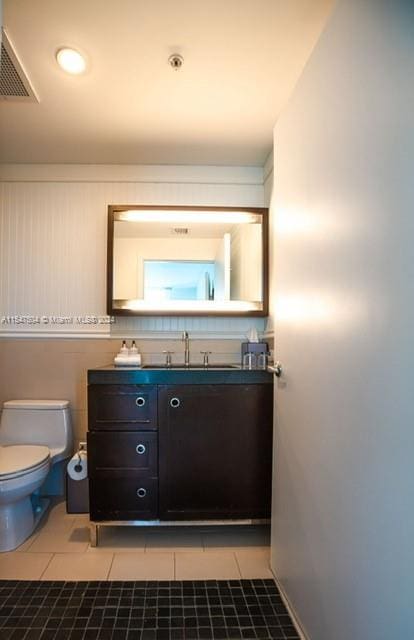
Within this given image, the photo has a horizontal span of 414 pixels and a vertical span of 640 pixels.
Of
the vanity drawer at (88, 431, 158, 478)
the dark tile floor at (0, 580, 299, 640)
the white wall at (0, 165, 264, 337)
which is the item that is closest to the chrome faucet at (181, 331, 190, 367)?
the white wall at (0, 165, 264, 337)

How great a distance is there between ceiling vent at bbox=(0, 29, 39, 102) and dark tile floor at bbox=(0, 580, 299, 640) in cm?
221

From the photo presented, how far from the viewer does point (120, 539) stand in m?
2.04

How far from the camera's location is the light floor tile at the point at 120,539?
1.95m

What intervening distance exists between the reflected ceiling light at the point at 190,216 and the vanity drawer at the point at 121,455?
4.54 feet

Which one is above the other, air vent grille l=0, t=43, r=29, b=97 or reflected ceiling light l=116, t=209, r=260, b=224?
air vent grille l=0, t=43, r=29, b=97

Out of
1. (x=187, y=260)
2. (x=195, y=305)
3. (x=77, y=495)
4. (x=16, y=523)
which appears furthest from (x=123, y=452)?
(x=187, y=260)

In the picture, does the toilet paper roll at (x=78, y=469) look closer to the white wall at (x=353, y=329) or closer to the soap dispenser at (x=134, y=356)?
the soap dispenser at (x=134, y=356)

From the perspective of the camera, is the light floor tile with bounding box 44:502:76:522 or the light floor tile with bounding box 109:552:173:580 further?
the light floor tile with bounding box 44:502:76:522

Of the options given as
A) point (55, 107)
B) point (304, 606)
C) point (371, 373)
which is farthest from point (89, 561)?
point (55, 107)

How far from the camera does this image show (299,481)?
54.4 inches

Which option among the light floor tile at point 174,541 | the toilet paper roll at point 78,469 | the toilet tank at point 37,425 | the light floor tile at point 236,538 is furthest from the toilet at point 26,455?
the light floor tile at point 236,538

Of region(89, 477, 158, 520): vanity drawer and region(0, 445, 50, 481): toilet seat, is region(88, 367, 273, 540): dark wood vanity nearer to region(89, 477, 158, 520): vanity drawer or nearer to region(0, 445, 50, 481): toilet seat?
region(89, 477, 158, 520): vanity drawer

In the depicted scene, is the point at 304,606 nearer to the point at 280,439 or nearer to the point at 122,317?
the point at 280,439

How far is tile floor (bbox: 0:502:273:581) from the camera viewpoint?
5.71ft
